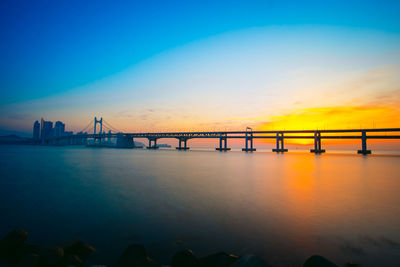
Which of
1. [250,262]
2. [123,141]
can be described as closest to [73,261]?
[250,262]

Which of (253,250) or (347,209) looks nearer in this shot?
(253,250)

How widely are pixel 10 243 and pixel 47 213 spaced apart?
2.93 meters

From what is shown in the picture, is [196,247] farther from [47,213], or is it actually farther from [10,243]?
[47,213]

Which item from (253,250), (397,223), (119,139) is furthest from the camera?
(119,139)

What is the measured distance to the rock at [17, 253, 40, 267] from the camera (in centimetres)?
326

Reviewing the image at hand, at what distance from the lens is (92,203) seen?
25.6 ft

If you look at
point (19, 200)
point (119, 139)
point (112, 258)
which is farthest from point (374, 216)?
point (119, 139)

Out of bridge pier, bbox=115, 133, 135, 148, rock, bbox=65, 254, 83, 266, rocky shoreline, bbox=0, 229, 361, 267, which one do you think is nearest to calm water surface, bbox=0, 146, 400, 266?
rock, bbox=65, 254, 83, 266

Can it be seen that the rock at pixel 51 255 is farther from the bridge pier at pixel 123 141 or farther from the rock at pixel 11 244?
the bridge pier at pixel 123 141

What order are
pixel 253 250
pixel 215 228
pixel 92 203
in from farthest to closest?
pixel 92 203 < pixel 215 228 < pixel 253 250

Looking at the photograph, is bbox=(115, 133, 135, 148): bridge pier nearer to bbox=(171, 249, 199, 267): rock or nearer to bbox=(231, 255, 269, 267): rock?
bbox=(171, 249, 199, 267): rock

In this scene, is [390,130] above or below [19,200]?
above

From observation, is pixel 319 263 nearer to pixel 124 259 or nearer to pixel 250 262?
pixel 250 262

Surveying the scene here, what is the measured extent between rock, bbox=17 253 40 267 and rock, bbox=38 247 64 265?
0.25ft
